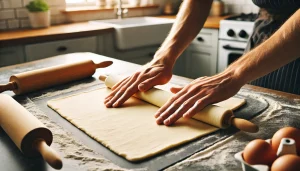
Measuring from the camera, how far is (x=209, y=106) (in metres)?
0.78

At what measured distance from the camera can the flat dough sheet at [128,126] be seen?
662mm

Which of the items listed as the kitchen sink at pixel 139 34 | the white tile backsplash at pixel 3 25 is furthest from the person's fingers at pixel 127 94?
the white tile backsplash at pixel 3 25

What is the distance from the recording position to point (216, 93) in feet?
2.64

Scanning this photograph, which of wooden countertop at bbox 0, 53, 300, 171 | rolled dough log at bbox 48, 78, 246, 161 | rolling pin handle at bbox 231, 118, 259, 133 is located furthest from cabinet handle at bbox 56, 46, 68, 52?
rolling pin handle at bbox 231, 118, 259, 133

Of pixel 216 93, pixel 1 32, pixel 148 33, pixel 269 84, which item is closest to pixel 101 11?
pixel 148 33

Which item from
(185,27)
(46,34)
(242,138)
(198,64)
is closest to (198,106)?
(242,138)

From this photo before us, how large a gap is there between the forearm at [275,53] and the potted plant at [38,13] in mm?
1804

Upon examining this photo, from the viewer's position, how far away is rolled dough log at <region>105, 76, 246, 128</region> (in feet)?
2.41

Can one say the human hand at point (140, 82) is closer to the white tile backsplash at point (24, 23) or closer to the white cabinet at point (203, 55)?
the white cabinet at point (203, 55)

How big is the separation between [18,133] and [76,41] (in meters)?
1.54

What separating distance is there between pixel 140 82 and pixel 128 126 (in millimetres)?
233

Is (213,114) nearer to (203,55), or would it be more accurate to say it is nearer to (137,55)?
(137,55)

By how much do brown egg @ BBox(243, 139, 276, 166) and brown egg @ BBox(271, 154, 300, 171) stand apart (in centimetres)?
3

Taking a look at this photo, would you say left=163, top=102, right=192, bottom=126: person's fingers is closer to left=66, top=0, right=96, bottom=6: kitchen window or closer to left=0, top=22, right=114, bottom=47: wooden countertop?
left=0, top=22, right=114, bottom=47: wooden countertop
